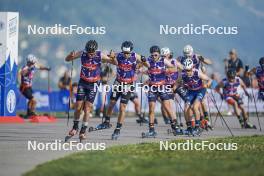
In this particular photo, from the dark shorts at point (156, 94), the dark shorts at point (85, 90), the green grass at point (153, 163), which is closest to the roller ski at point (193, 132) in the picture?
the dark shorts at point (156, 94)

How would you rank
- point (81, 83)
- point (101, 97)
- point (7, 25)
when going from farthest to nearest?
point (101, 97), point (7, 25), point (81, 83)

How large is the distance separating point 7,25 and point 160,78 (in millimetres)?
8544

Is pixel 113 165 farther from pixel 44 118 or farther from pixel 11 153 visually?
pixel 44 118

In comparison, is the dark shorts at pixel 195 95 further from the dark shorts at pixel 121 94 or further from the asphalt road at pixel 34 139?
the dark shorts at pixel 121 94

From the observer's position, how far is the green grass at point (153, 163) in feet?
39.8

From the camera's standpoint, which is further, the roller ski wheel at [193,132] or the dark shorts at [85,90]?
the roller ski wheel at [193,132]

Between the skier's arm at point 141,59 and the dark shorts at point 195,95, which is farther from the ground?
the skier's arm at point 141,59

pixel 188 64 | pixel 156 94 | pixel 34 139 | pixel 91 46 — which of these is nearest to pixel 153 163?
pixel 91 46

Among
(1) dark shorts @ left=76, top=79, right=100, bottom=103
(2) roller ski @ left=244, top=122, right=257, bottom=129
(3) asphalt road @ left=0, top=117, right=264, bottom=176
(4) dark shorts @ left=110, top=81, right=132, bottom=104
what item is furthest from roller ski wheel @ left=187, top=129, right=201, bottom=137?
(2) roller ski @ left=244, top=122, right=257, bottom=129

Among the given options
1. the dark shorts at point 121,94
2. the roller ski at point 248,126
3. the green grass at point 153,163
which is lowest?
the green grass at point 153,163

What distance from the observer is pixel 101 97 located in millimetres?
37312

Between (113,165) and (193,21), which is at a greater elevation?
(193,21)

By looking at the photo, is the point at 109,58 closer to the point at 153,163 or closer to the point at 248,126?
the point at 153,163

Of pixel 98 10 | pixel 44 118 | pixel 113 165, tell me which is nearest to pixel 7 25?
pixel 44 118
